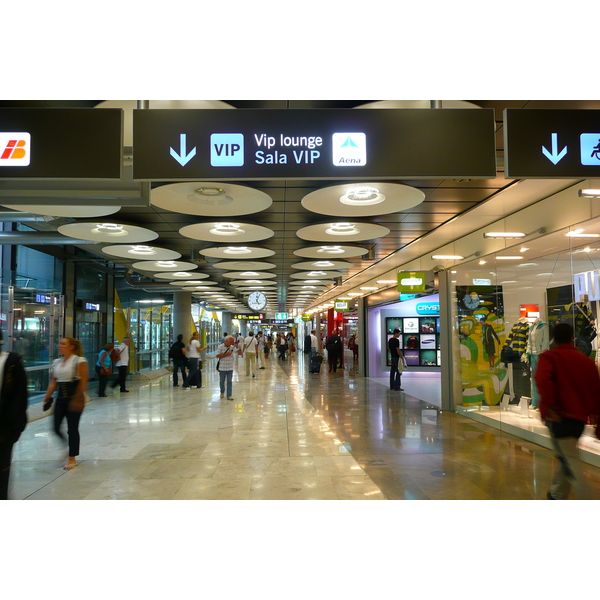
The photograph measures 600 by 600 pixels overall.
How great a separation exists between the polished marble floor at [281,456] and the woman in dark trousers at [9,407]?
49.2 inches

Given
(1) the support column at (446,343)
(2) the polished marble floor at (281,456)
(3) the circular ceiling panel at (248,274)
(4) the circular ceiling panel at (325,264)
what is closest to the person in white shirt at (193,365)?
(3) the circular ceiling panel at (248,274)

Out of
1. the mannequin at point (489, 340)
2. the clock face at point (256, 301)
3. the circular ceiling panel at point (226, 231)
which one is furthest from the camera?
the clock face at point (256, 301)

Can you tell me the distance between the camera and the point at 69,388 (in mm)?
6641

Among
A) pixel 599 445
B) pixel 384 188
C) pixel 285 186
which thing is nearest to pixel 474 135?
pixel 384 188

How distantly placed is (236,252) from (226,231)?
290 cm

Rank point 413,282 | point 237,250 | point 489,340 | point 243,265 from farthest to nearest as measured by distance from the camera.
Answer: point 243,265 → point 413,282 → point 237,250 → point 489,340

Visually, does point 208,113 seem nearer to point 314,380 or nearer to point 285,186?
point 285,186

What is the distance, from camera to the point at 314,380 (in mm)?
19281

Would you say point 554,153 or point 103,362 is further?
point 103,362

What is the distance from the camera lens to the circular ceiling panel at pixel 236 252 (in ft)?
40.4

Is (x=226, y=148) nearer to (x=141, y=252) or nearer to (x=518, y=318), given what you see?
(x=518, y=318)

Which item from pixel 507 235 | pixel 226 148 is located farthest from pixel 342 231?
pixel 226 148

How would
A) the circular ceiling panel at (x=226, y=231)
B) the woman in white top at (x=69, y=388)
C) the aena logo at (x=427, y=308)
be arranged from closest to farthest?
the woman in white top at (x=69, y=388), the circular ceiling panel at (x=226, y=231), the aena logo at (x=427, y=308)

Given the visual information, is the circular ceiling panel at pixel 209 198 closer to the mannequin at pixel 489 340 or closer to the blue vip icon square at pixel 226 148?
the blue vip icon square at pixel 226 148
